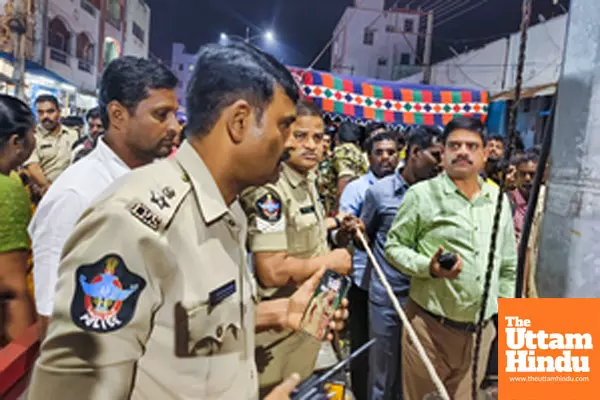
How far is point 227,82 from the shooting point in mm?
1090

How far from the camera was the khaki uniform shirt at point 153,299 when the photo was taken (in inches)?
32.4

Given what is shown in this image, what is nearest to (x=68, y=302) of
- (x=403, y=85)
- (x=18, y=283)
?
(x=18, y=283)

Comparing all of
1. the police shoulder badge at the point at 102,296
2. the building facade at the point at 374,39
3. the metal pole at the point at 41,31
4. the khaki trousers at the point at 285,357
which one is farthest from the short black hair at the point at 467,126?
the building facade at the point at 374,39

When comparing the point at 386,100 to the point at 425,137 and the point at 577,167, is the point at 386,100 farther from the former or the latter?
the point at 577,167

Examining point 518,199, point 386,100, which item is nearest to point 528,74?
point 386,100

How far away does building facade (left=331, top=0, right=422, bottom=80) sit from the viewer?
34.8 m

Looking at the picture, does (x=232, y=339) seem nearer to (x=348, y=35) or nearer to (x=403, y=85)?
(x=403, y=85)

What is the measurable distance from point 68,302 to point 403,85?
29.3 ft

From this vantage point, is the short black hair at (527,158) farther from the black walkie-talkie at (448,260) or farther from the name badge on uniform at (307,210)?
the name badge on uniform at (307,210)

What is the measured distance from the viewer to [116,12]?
93.1 ft

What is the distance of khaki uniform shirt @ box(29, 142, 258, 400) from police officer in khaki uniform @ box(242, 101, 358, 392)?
951 mm

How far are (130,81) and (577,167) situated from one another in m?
1.95

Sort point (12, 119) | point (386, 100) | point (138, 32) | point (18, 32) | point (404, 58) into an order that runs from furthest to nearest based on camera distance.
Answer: point (404, 58) < point (138, 32) < point (18, 32) < point (386, 100) < point (12, 119)

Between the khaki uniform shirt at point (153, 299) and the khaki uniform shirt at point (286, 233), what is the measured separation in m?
0.94
